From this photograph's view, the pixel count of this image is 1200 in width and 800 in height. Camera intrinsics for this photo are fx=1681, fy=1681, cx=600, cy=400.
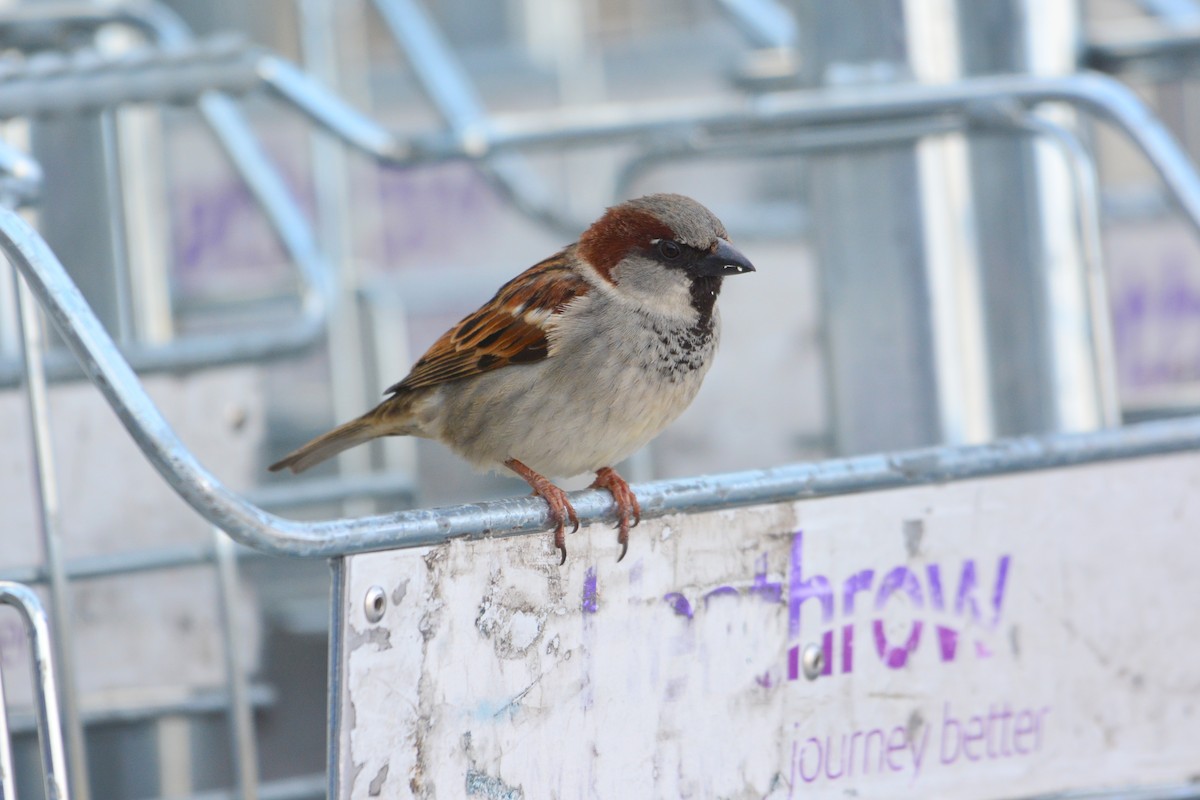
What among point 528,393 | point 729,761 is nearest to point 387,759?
point 729,761

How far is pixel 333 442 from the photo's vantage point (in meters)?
2.84

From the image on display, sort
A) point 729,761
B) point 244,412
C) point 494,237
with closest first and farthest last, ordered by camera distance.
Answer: point 729,761 → point 244,412 → point 494,237

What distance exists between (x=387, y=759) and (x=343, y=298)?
3.84 meters

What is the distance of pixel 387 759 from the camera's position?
1.67 meters

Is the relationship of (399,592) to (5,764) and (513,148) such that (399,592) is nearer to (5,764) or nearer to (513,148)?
(5,764)

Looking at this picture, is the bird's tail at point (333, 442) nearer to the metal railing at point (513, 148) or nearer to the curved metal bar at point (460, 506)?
the metal railing at point (513, 148)

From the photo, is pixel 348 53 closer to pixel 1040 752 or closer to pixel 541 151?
pixel 541 151

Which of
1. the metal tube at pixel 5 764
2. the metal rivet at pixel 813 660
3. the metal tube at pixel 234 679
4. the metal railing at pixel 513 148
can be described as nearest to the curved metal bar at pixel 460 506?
the metal railing at pixel 513 148

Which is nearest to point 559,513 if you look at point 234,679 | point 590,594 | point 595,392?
point 590,594

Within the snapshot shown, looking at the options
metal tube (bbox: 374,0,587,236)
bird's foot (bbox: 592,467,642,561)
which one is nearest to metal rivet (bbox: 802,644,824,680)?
bird's foot (bbox: 592,467,642,561)

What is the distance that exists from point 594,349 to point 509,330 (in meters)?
0.18

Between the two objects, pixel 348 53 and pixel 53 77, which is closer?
pixel 53 77

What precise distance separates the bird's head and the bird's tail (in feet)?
1.67

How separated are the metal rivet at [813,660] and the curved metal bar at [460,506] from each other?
7.4 inches
